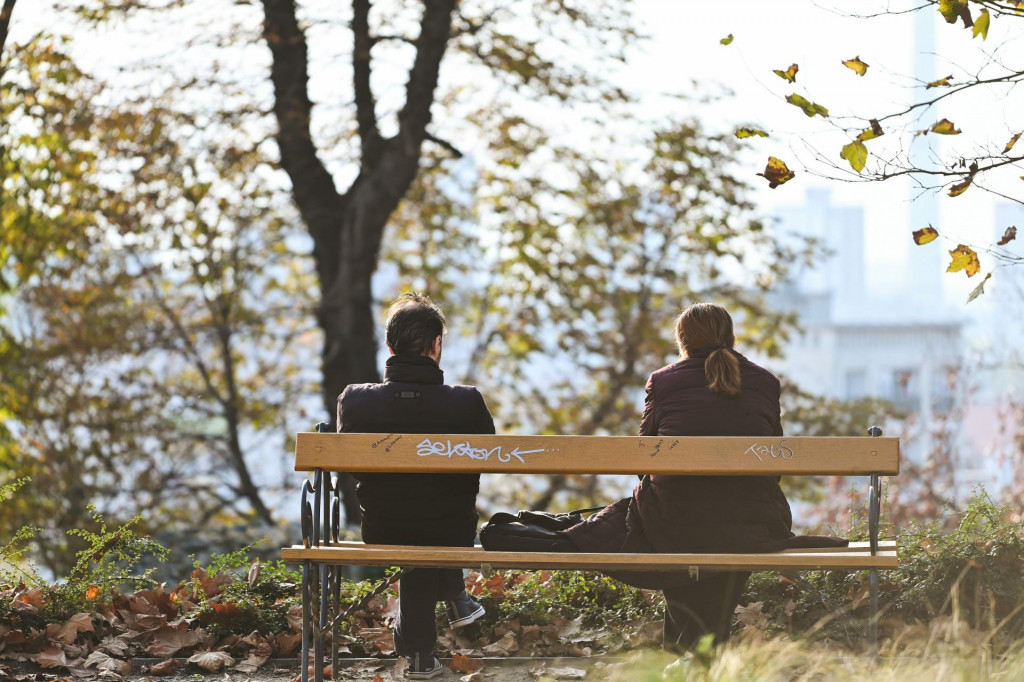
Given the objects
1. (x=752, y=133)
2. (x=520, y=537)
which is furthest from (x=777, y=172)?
(x=520, y=537)

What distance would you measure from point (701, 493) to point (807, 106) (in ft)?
4.54

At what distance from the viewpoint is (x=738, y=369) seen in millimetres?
4359

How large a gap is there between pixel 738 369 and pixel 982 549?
1.44 metres

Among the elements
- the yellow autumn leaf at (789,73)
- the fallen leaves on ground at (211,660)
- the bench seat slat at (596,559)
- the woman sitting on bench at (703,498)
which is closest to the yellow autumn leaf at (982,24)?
A: the yellow autumn leaf at (789,73)

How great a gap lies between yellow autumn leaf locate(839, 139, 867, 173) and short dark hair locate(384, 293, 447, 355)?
1.64 metres

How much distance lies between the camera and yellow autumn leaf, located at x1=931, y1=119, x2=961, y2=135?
3926 mm

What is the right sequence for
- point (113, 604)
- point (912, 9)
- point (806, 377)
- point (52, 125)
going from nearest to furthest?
point (912, 9) < point (113, 604) < point (52, 125) < point (806, 377)

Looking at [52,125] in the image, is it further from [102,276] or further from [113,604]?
[113,604]

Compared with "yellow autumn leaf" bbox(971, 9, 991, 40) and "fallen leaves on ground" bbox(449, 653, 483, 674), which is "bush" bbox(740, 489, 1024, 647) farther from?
"yellow autumn leaf" bbox(971, 9, 991, 40)

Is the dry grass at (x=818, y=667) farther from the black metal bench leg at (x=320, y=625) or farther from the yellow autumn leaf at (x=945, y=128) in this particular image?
the yellow autumn leaf at (x=945, y=128)

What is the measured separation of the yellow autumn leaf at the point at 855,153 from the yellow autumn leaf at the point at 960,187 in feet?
1.36

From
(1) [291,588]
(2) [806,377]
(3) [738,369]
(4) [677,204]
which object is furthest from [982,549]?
(2) [806,377]

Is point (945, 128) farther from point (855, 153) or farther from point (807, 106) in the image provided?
point (807, 106)

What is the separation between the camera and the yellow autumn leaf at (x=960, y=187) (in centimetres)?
419
